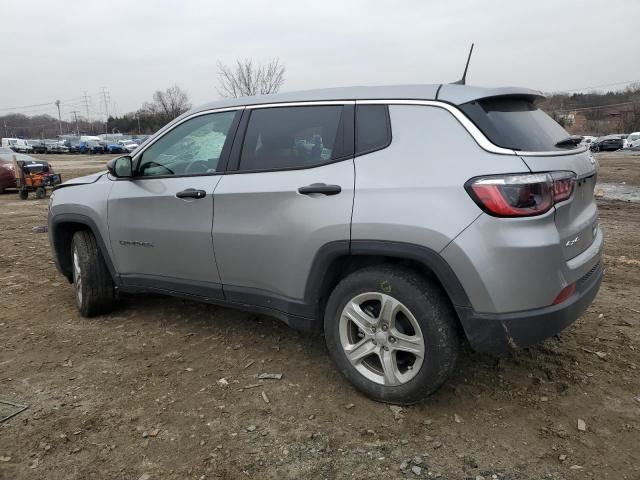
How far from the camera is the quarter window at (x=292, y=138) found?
317cm

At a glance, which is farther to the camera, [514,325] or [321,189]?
[321,189]

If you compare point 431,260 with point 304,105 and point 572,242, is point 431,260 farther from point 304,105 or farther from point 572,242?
point 304,105

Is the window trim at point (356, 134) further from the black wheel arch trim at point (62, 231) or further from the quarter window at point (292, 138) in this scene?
the black wheel arch trim at point (62, 231)

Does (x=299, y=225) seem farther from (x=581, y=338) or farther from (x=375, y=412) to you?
(x=581, y=338)

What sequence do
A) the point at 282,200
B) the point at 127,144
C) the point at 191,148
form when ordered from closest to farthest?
the point at 282,200 < the point at 191,148 < the point at 127,144

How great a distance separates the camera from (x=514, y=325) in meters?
2.61

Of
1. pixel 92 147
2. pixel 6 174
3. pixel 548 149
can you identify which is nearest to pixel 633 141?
pixel 6 174

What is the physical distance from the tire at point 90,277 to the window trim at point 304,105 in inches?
67.0

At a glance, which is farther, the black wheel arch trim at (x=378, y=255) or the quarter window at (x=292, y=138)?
the quarter window at (x=292, y=138)

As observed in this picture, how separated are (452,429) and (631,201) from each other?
10462mm

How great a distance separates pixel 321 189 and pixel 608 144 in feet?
150

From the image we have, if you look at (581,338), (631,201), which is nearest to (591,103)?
(631,201)

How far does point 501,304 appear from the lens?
2.60 m

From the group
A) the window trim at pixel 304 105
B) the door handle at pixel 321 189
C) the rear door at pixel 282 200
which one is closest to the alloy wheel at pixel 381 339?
the rear door at pixel 282 200
